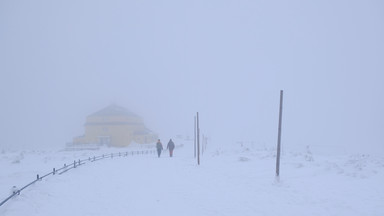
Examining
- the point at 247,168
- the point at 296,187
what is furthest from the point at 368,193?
the point at 247,168

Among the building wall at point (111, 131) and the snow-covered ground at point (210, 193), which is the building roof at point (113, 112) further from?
the snow-covered ground at point (210, 193)

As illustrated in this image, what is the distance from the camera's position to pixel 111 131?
5647 centimetres

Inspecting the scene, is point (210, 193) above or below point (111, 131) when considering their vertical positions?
above

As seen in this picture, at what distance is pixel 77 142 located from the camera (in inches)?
2208

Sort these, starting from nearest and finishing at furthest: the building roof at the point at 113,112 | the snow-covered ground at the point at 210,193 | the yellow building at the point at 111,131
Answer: the snow-covered ground at the point at 210,193, the yellow building at the point at 111,131, the building roof at the point at 113,112

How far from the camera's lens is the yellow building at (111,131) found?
56406mm

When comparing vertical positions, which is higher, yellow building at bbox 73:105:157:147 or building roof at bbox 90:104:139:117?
building roof at bbox 90:104:139:117

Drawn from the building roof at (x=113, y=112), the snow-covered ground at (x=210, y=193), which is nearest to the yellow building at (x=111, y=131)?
the building roof at (x=113, y=112)

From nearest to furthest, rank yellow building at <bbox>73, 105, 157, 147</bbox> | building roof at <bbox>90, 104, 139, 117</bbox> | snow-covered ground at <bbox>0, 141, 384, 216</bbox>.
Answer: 1. snow-covered ground at <bbox>0, 141, 384, 216</bbox>
2. yellow building at <bbox>73, 105, 157, 147</bbox>
3. building roof at <bbox>90, 104, 139, 117</bbox>

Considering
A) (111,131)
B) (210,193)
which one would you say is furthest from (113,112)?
(210,193)

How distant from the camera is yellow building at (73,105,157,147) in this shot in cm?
5641

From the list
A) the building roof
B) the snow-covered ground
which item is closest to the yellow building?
the building roof

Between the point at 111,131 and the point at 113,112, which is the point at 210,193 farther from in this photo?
the point at 113,112

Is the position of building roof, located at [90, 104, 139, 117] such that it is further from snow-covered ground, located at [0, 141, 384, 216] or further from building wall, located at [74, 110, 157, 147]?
snow-covered ground, located at [0, 141, 384, 216]
